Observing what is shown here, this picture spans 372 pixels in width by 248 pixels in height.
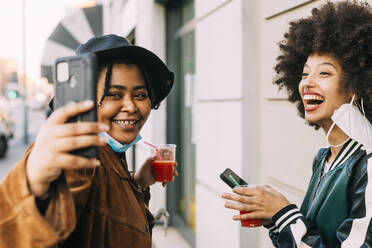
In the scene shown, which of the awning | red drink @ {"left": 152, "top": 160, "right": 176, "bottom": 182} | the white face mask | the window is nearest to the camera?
the white face mask

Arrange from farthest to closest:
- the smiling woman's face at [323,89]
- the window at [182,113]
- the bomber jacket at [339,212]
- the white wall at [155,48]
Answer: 1. the white wall at [155,48]
2. the window at [182,113]
3. the smiling woman's face at [323,89]
4. the bomber jacket at [339,212]

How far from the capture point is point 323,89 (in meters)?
1.57

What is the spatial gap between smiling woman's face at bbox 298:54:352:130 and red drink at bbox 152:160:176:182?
3.26 ft

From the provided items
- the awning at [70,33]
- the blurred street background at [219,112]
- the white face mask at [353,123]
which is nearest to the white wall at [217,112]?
the blurred street background at [219,112]

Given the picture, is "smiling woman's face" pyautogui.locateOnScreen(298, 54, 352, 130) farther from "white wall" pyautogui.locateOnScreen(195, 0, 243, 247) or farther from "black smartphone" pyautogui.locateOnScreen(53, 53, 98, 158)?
"white wall" pyautogui.locateOnScreen(195, 0, 243, 247)

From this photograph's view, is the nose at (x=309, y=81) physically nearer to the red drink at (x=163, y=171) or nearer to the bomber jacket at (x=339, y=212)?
the bomber jacket at (x=339, y=212)

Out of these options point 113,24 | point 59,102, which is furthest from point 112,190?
point 113,24

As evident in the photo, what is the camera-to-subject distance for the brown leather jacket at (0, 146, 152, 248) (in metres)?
0.95

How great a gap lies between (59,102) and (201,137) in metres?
3.12

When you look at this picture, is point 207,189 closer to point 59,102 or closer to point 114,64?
point 114,64

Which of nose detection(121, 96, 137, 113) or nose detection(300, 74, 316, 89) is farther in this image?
nose detection(121, 96, 137, 113)

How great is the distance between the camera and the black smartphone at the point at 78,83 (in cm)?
90

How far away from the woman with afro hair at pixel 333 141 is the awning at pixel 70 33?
5296 millimetres

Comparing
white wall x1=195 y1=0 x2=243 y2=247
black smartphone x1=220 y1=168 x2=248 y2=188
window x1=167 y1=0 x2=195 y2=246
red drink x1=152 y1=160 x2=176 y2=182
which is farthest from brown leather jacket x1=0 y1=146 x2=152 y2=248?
window x1=167 y1=0 x2=195 y2=246
